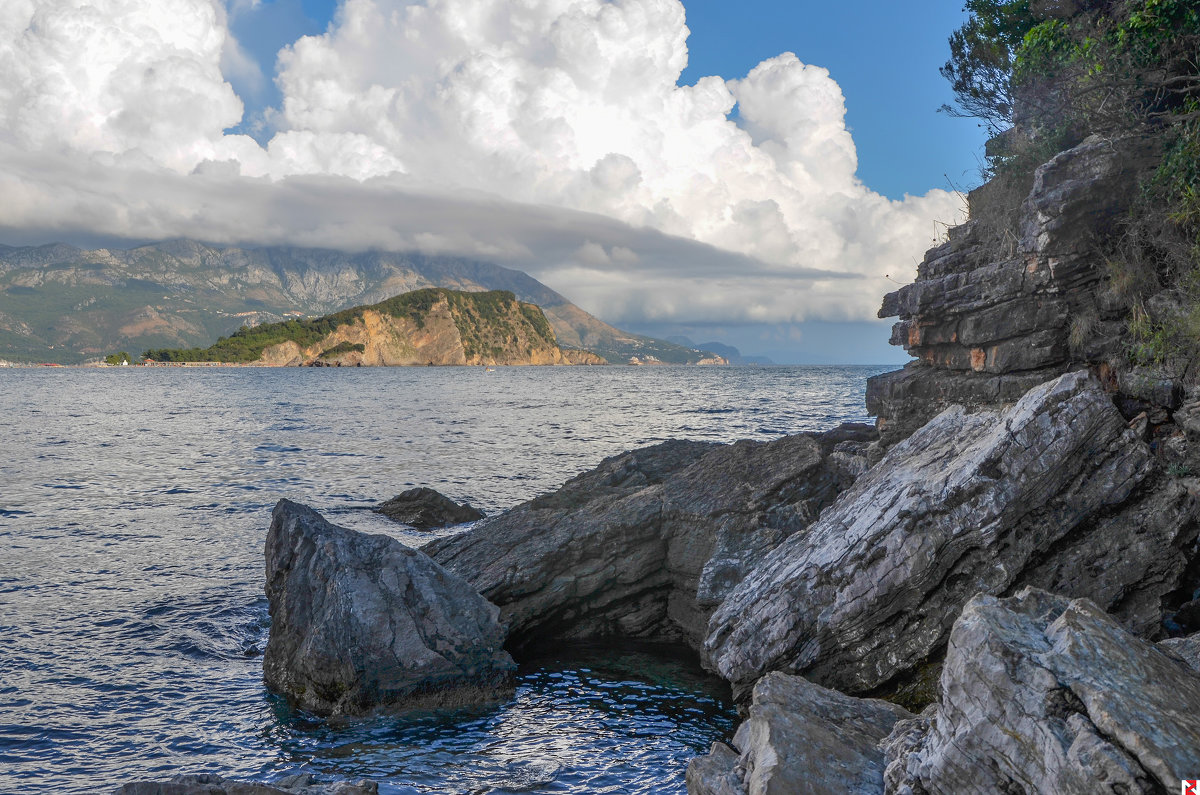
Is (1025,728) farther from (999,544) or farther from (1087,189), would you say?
(1087,189)

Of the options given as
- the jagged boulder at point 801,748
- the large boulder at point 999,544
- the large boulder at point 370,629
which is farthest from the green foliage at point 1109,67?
the large boulder at point 370,629

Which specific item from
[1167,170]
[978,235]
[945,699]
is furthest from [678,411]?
[945,699]

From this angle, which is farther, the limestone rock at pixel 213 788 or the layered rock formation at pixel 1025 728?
the limestone rock at pixel 213 788

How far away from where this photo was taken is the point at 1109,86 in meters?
13.0

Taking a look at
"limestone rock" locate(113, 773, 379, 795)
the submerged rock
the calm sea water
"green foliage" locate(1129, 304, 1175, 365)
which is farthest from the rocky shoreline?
the submerged rock

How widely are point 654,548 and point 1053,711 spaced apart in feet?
30.2

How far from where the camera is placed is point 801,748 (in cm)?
675

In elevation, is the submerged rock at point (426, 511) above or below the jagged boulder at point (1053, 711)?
below

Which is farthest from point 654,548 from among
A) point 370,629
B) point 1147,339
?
point 1147,339

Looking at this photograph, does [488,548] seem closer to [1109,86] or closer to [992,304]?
[992,304]

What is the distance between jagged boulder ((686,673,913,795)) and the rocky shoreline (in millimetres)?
34

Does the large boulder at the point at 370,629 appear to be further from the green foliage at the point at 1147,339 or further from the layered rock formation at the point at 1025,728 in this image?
the green foliage at the point at 1147,339

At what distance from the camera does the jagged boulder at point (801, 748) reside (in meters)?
6.39

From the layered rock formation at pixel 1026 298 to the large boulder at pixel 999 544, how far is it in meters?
3.87
